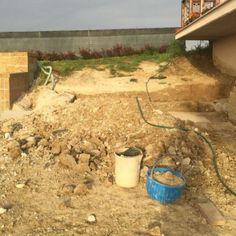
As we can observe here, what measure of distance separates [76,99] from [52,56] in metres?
Result: 5.90

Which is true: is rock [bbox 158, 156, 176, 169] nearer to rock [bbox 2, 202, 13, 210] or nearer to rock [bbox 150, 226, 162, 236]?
rock [bbox 150, 226, 162, 236]

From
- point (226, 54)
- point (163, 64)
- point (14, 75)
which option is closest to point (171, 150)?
point (14, 75)

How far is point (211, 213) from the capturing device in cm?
436

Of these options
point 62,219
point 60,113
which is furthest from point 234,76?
point 62,219

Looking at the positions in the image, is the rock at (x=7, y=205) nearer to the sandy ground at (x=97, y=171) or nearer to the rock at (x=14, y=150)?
the sandy ground at (x=97, y=171)

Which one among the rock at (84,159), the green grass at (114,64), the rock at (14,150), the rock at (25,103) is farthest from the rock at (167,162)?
the green grass at (114,64)

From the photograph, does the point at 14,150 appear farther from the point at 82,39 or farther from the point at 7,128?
the point at 82,39

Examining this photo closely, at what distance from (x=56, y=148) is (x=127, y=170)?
157 cm

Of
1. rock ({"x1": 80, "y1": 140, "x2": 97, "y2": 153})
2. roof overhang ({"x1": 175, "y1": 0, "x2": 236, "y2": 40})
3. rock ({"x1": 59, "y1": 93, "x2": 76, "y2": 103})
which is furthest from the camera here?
rock ({"x1": 59, "y1": 93, "x2": 76, "y2": 103})

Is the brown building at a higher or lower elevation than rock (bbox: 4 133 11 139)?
higher

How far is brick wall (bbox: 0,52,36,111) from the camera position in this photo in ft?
27.7

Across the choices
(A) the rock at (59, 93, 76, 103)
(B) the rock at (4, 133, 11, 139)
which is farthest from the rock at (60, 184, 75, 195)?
(A) the rock at (59, 93, 76, 103)

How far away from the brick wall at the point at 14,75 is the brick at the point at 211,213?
17.9 ft

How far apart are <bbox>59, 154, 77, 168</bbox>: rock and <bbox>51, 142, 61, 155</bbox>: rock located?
314 millimetres
